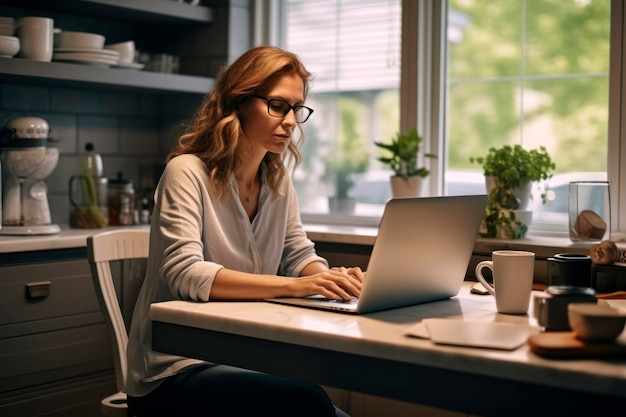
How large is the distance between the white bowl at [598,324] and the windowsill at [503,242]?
4.18ft

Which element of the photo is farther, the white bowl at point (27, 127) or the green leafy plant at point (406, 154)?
the green leafy plant at point (406, 154)

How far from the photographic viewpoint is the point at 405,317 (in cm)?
164

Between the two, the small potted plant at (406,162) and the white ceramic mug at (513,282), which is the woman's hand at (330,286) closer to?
the white ceramic mug at (513,282)

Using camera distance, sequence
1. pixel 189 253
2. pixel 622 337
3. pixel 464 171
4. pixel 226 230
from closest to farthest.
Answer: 1. pixel 622 337
2. pixel 189 253
3. pixel 226 230
4. pixel 464 171

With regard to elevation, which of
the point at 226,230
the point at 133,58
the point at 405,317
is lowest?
the point at 405,317

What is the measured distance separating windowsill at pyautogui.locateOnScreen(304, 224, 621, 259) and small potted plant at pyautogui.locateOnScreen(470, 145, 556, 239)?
5 centimetres

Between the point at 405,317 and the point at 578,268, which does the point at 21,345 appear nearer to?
the point at 405,317

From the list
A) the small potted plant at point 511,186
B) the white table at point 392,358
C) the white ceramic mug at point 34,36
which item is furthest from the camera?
the white ceramic mug at point 34,36

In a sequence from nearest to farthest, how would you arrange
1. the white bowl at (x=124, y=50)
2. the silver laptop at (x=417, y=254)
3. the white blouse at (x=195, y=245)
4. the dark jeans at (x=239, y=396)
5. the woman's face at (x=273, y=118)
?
the silver laptop at (x=417, y=254), the dark jeans at (x=239, y=396), the white blouse at (x=195, y=245), the woman's face at (x=273, y=118), the white bowl at (x=124, y=50)

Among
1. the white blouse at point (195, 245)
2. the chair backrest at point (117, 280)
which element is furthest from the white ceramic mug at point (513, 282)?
the chair backrest at point (117, 280)

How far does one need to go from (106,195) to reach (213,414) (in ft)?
6.50

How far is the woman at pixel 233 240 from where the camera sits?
1.77 meters

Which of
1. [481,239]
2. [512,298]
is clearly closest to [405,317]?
[512,298]

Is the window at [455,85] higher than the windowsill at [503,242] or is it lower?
higher
